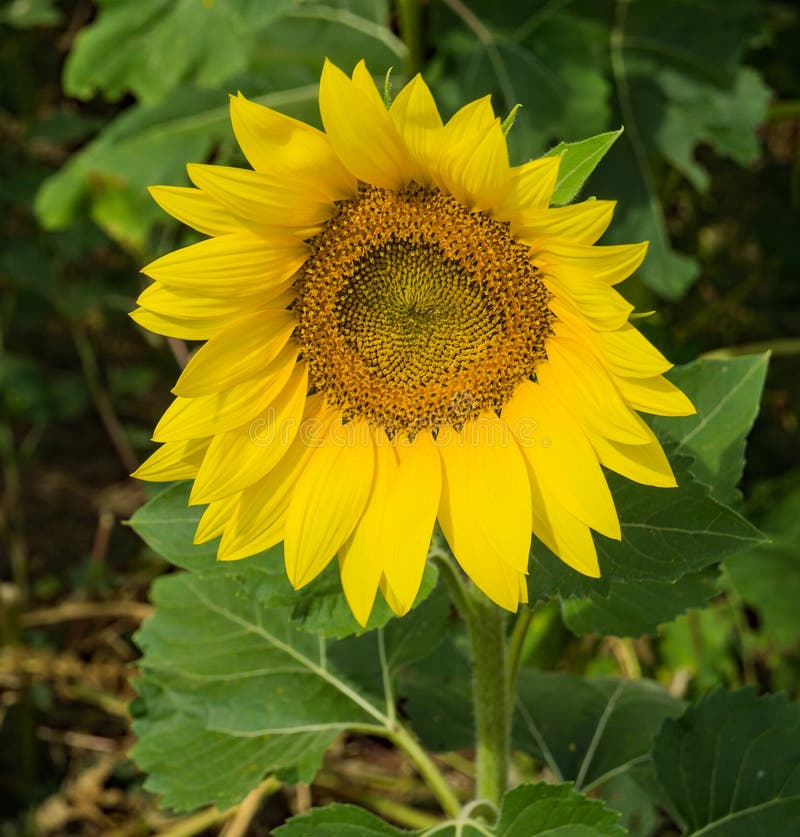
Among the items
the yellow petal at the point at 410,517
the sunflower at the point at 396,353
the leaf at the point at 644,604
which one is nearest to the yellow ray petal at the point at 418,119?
the sunflower at the point at 396,353

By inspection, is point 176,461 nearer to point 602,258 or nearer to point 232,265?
point 232,265

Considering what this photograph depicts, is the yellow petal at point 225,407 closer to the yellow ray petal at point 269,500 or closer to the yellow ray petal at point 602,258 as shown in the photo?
the yellow ray petal at point 269,500

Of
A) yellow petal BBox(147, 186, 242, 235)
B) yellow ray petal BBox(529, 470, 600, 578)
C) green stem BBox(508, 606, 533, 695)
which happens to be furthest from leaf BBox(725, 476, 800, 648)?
yellow petal BBox(147, 186, 242, 235)

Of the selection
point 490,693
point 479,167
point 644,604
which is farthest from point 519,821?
point 479,167

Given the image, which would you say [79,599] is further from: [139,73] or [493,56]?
[493,56]

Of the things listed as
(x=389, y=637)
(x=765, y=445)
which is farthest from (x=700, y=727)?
(x=765, y=445)

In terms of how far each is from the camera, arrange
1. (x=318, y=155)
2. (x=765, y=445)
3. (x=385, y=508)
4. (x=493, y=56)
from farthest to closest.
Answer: (x=765, y=445) → (x=493, y=56) → (x=385, y=508) → (x=318, y=155)
